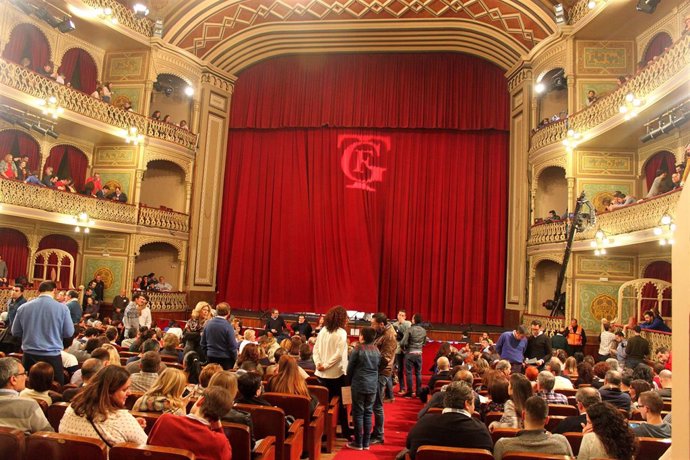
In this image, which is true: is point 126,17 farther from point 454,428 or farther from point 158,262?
point 454,428

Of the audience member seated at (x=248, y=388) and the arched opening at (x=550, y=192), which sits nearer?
the audience member seated at (x=248, y=388)

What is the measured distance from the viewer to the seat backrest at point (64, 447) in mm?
2613

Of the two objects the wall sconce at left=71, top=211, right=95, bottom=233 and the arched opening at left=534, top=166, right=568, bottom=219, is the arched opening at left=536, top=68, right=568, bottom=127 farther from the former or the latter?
the wall sconce at left=71, top=211, right=95, bottom=233

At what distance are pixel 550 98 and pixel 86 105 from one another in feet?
40.4

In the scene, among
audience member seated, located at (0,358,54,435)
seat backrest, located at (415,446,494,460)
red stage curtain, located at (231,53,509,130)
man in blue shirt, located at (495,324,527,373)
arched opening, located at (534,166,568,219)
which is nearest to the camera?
seat backrest, located at (415,446,494,460)

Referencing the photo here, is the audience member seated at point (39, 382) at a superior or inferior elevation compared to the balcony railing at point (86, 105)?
inferior

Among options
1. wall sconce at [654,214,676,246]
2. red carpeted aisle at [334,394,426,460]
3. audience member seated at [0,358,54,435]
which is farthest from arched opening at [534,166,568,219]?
audience member seated at [0,358,54,435]

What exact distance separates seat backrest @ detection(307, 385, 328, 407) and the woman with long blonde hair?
6.97 ft

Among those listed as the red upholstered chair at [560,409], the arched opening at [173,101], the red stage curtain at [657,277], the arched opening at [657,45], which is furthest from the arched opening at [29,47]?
the red stage curtain at [657,277]

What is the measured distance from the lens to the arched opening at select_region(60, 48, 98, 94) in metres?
15.1

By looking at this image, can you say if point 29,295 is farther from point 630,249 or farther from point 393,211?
point 630,249

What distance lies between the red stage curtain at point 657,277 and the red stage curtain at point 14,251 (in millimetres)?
14970

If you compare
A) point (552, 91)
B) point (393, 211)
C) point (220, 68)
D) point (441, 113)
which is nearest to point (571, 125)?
point (552, 91)

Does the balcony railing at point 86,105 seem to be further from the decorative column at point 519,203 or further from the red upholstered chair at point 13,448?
the red upholstered chair at point 13,448
